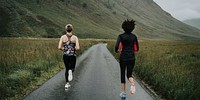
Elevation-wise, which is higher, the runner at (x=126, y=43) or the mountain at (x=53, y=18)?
Answer: the mountain at (x=53, y=18)

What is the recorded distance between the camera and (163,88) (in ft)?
33.0

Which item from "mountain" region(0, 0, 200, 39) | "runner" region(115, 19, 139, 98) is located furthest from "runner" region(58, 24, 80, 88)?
"mountain" region(0, 0, 200, 39)

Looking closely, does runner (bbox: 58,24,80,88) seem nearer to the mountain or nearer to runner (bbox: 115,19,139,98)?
runner (bbox: 115,19,139,98)

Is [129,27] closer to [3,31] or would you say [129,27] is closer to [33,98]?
[33,98]

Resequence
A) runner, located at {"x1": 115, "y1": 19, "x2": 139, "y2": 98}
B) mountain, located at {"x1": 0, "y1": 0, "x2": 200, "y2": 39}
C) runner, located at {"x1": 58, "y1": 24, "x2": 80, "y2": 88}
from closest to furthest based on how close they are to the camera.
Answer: runner, located at {"x1": 115, "y1": 19, "x2": 139, "y2": 98} < runner, located at {"x1": 58, "y1": 24, "x2": 80, "y2": 88} < mountain, located at {"x1": 0, "y1": 0, "x2": 200, "y2": 39}

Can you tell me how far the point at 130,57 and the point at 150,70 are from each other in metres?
5.39

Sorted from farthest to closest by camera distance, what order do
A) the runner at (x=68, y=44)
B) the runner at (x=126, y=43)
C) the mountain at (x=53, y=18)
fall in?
the mountain at (x=53, y=18) → the runner at (x=68, y=44) → the runner at (x=126, y=43)

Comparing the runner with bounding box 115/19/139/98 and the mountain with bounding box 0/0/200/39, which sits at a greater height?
the mountain with bounding box 0/0/200/39

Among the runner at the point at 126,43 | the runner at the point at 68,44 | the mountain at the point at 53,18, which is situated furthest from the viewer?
the mountain at the point at 53,18

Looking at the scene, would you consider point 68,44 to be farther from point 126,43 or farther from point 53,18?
point 53,18

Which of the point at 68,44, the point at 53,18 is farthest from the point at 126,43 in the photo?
the point at 53,18

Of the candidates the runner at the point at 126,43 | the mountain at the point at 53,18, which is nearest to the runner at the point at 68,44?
the runner at the point at 126,43

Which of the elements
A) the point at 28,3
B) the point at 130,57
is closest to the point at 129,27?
the point at 130,57

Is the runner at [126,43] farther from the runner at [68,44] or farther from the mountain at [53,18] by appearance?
the mountain at [53,18]
